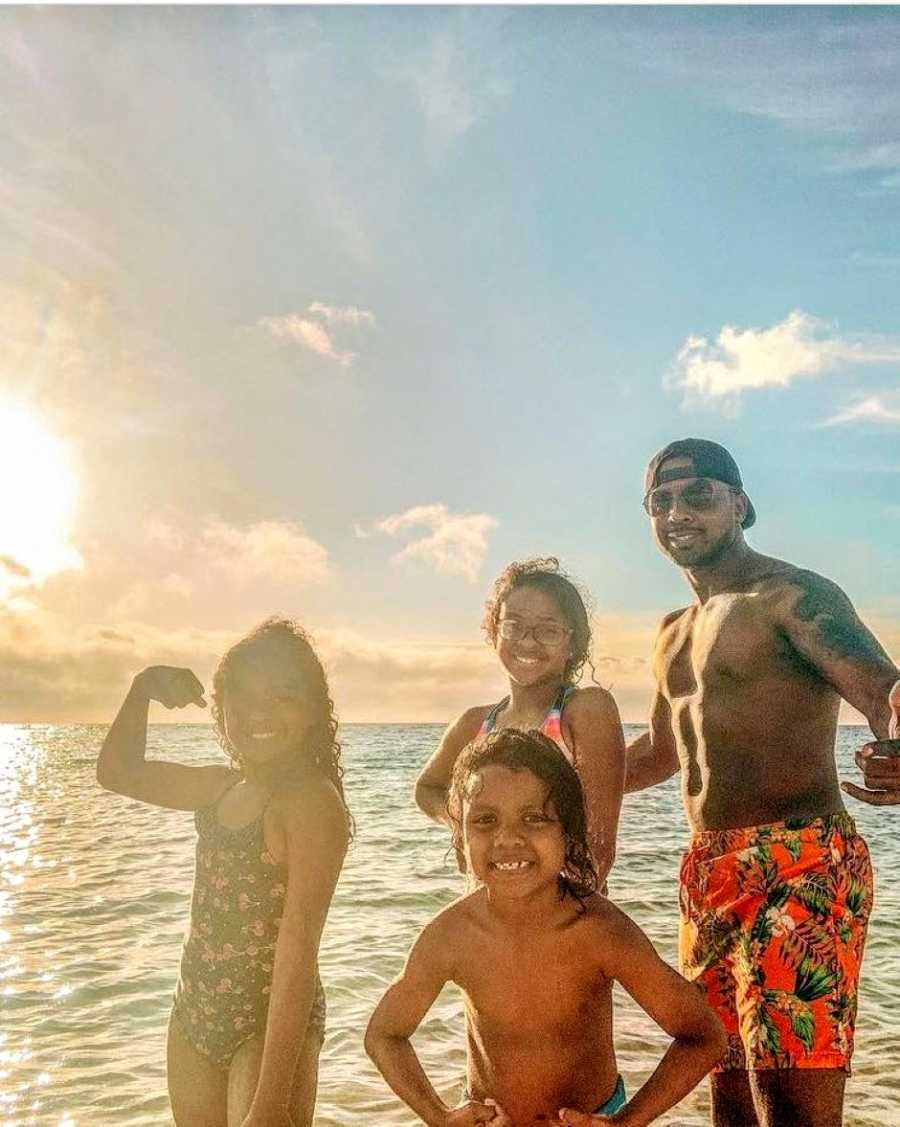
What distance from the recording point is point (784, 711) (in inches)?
148

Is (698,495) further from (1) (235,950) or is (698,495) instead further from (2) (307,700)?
(1) (235,950)

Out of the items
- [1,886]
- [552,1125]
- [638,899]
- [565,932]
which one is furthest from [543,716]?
[1,886]

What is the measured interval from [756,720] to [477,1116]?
1.84 metres

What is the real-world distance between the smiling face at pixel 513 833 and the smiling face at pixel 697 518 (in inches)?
66.7

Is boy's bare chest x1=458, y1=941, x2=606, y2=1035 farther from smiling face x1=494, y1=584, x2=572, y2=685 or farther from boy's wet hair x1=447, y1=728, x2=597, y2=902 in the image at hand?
smiling face x1=494, y1=584, x2=572, y2=685

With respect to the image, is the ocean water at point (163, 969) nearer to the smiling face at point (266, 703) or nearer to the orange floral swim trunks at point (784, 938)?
the smiling face at point (266, 703)

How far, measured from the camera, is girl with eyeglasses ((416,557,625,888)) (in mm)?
3393

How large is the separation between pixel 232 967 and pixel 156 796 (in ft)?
2.38

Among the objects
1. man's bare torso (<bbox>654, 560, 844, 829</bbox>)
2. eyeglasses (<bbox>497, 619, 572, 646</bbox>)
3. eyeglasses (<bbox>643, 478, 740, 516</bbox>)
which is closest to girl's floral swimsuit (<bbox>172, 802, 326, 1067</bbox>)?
eyeglasses (<bbox>497, 619, 572, 646</bbox>)

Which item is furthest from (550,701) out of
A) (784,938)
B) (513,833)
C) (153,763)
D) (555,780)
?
(153,763)

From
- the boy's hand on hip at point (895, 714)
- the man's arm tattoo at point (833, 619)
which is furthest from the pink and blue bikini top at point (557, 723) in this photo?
the boy's hand on hip at point (895, 714)

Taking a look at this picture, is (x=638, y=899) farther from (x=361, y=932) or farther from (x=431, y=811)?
(x=431, y=811)

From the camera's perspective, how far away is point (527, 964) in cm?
286

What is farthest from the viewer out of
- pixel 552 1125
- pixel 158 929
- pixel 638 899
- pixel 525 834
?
pixel 638 899
